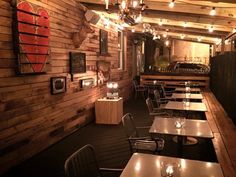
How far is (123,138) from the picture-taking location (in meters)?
5.34

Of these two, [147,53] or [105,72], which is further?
[147,53]

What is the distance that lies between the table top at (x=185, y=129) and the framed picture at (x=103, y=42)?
419cm

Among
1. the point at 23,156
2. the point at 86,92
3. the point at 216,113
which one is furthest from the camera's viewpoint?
the point at 86,92

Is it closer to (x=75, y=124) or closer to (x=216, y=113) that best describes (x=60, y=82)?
(x=75, y=124)

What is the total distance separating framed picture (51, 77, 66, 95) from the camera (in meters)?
4.76

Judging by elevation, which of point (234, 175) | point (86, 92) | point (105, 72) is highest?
point (105, 72)

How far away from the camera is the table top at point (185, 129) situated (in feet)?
10.0

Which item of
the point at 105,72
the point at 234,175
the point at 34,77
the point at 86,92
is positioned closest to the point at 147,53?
the point at 105,72

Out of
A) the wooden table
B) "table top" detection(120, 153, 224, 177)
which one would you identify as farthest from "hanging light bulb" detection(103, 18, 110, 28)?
"table top" detection(120, 153, 224, 177)

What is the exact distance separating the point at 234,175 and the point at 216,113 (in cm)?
314

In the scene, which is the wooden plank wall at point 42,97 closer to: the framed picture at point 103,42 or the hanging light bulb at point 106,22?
the framed picture at point 103,42

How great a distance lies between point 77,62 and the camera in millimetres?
5773

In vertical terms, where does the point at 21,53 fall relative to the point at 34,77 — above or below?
above

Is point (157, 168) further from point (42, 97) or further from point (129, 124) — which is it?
point (42, 97)
